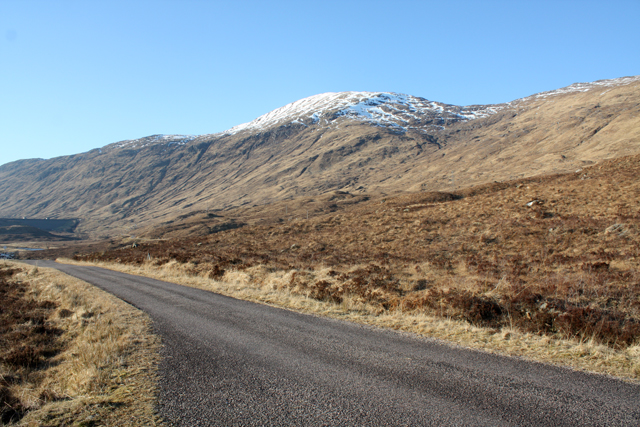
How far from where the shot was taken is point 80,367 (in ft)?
21.5

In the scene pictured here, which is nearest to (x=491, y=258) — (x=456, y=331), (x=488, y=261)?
(x=488, y=261)

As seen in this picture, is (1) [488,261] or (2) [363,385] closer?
(2) [363,385]

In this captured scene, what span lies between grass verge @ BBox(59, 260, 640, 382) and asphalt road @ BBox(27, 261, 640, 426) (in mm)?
659

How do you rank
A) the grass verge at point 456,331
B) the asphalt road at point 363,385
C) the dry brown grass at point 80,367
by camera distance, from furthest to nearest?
1. the grass verge at point 456,331
2. the dry brown grass at point 80,367
3. the asphalt road at point 363,385

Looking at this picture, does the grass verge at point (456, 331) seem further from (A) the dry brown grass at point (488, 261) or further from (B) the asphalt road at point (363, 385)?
(B) the asphalt road at point (363, 385)

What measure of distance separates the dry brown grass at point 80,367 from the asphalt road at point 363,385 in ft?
1.53

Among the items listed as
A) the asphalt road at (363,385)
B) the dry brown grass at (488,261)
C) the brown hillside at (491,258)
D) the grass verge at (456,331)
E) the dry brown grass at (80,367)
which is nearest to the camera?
the asphalt road at (363,385)

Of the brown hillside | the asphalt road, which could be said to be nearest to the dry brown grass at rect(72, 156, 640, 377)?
the brown hillside

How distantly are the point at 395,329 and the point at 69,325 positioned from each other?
32.8 feet

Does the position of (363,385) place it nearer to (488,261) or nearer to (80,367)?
(80,367)

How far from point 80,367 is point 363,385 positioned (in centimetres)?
547

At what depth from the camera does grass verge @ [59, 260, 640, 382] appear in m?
6.63

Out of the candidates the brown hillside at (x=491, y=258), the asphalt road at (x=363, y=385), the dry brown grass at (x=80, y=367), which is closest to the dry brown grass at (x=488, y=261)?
the brown hillside at (x=491, y=258)

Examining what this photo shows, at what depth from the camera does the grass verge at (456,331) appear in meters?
6.63
